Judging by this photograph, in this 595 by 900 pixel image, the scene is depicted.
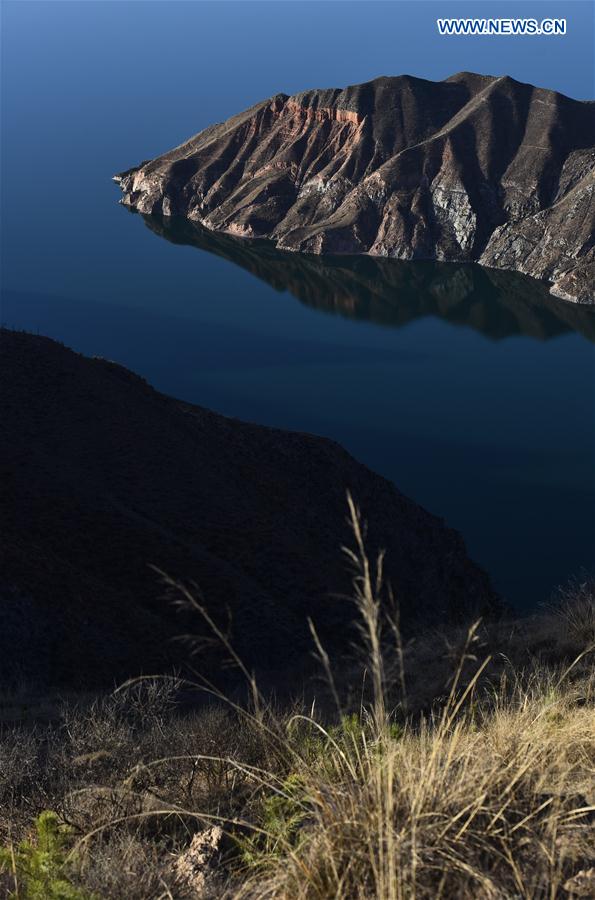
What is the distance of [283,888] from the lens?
3996 mm

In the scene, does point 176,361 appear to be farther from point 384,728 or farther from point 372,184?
point 384,728

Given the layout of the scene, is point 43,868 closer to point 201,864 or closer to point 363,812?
point 201,864

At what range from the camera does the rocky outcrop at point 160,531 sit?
22.8m

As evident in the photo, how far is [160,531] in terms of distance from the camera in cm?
2939

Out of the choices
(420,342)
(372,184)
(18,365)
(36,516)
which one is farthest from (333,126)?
(36,516)

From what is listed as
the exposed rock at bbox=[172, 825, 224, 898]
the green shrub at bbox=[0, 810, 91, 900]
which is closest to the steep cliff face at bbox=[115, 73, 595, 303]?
the exposed rock at bbox=[172, 825, 224, 898]

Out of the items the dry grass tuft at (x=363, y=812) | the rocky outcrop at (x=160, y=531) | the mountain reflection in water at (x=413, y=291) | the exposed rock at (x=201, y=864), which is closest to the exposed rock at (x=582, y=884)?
the dry grass tuft at (x=363, y=812)

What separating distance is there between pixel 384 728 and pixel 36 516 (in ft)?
81.2

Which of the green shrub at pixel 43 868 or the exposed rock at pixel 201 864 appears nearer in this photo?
the green shrub at pixel 43 868

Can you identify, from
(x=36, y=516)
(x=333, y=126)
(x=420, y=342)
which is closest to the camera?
(x=36, y=516)

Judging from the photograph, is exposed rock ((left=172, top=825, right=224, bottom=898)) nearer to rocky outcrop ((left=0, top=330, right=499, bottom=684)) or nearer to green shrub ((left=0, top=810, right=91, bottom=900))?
green shrub ((left=0, top=810, right=91, bottom=900))

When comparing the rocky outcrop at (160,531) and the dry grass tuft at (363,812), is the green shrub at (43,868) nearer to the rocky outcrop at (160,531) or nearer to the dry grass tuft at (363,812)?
the dry grass tuft at (363,812)

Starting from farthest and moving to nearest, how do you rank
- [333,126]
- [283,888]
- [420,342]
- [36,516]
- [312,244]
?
[333,126] → [312,244] → [420,342] → [36,516] → [283,888]

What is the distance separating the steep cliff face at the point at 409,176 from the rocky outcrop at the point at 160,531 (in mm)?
72201
